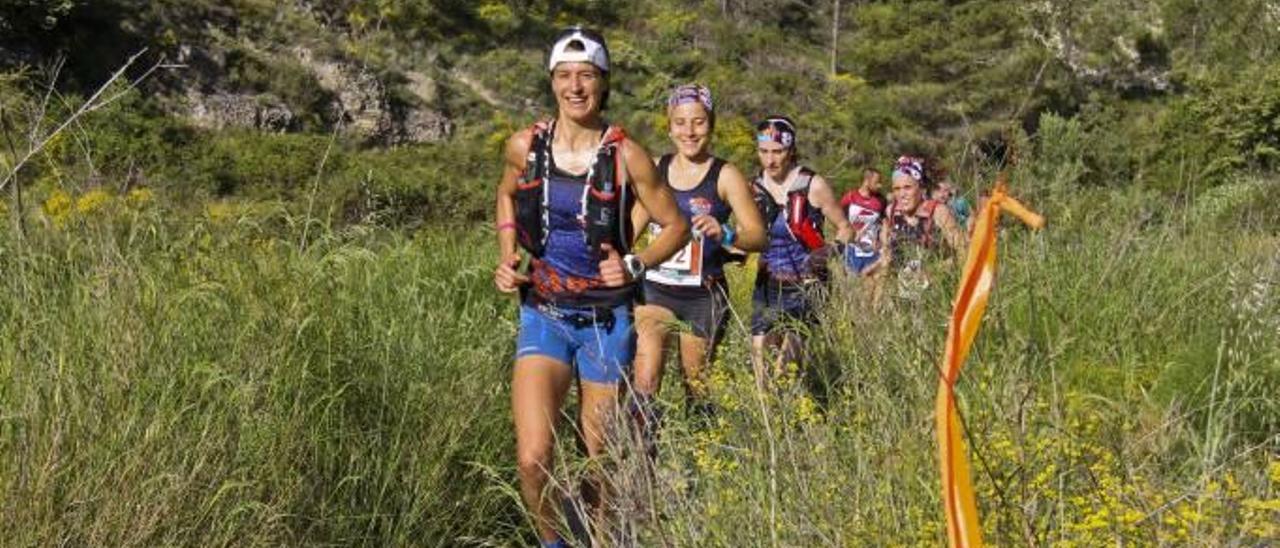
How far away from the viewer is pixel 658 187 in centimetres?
400

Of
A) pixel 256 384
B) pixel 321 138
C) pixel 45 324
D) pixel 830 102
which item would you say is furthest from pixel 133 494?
pixel 830 102

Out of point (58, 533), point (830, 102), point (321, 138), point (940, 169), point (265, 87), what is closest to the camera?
point (58, 533)

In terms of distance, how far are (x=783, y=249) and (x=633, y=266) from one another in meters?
2.15

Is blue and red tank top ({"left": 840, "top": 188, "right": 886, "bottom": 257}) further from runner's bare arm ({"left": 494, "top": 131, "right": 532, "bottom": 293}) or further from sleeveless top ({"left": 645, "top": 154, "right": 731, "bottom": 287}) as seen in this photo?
runner's bare arm ({"left": 494, "top": 131, "right": 532, "bottom": 293})

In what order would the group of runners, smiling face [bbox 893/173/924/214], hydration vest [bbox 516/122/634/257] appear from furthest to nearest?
smiling face [bbox 893/173/924/214], hydration vest [bbox 516/122/634/257], the group of runners

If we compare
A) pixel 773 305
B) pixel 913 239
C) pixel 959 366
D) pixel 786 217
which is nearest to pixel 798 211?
pixel 786 217

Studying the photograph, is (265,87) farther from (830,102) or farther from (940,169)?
(940,169)

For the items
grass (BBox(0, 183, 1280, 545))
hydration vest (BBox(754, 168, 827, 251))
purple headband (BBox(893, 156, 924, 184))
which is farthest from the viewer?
purple headband (BBox(893, 156, 924, 184))

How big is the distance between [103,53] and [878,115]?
28178 mm

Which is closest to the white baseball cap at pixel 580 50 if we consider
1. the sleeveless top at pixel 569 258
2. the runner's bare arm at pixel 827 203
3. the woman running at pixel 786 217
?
the sleeveless top at pixel 569 258

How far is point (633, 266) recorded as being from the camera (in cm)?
392

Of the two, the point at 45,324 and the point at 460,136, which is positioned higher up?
the point at 45,324

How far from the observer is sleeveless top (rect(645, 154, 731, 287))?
513 centimetres

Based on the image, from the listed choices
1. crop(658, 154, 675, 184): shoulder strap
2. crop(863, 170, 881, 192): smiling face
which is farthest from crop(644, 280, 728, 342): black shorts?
crop(863, 170, 881, 192): smiling face
